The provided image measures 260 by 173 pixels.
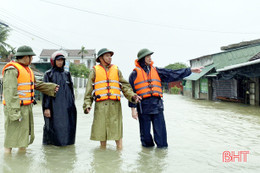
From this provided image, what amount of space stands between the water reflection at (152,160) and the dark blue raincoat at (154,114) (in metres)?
0.19

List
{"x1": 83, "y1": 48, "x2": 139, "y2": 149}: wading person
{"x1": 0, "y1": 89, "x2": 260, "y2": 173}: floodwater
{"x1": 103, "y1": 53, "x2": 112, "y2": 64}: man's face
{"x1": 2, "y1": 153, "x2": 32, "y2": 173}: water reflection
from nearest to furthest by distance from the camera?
1. {"x1": 2, "y1": 153, "x2": 32, "y2": 173}: water reflection
2. {"x1": 0, "y1": 89, "x2": 260, "y2": 173}: floodwater
3. {"x1": 83, "y1": 48, "x2": 139, "y2": 149}: wading person
4. {"x1": 103, "y1": 53, "x2": 112, "y2": 64}: man's face

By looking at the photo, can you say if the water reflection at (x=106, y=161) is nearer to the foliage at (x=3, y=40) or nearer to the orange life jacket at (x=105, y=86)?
the orange life jacket at (x=105, y=86)

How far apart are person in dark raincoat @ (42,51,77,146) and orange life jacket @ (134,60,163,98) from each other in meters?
1.26

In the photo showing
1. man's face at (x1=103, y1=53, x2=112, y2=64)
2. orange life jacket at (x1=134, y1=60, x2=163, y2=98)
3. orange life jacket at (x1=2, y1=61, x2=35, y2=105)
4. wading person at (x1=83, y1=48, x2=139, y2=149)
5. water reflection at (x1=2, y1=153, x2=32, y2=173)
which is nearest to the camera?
water reflection at (x1=2, y1=153, x2=32, y2=173)

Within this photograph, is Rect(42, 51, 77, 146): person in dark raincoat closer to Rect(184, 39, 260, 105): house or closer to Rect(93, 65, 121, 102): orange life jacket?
Rect(93, 65, 121, 102): orange life jacket

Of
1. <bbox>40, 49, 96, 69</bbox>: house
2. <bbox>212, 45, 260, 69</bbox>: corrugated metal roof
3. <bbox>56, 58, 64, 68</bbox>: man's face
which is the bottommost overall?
<bbox>56, 58, 64, 68</bbox>: man's face

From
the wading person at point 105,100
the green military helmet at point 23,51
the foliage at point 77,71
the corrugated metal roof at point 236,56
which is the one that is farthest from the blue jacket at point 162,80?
the foliage at point 77,71

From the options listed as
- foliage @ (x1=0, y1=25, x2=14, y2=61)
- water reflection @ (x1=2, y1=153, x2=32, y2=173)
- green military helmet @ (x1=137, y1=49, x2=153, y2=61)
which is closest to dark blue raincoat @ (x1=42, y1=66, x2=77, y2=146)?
water reflection @ (x1=2, y1=153, x2=32, y2=173)

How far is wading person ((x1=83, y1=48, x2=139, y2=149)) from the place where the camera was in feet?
13.3

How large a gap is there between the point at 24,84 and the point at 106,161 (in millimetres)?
1769

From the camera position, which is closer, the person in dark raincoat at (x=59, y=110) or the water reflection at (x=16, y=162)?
the water reflection at (x=16, y=162)

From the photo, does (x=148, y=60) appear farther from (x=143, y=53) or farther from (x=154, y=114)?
(x=154, y=114)

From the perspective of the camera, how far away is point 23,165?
3.40 m

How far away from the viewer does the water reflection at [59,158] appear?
3.33m
